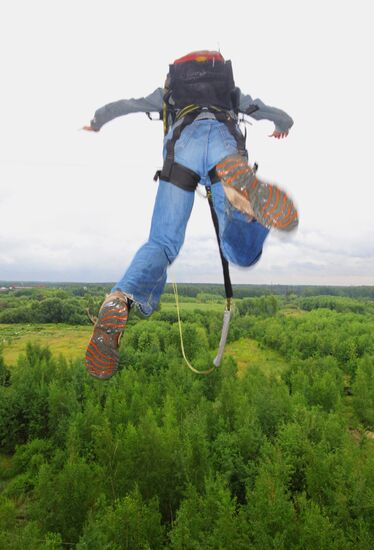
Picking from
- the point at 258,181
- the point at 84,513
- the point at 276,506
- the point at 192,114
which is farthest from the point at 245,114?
the point at 84,513

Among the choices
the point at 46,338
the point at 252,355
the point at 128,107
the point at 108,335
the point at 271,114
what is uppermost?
the point at 271,114

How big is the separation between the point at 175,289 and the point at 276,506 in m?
17.7

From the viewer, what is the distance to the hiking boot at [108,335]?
7.88ft

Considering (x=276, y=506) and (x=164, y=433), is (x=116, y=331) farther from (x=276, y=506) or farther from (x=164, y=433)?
(x=164, y=433)

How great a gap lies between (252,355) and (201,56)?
6731 cm

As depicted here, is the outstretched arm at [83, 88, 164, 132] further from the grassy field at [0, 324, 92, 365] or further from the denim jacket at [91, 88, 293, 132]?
the grassy field at [0, 324, 92, 365]

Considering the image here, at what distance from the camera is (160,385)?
4028 centimetres

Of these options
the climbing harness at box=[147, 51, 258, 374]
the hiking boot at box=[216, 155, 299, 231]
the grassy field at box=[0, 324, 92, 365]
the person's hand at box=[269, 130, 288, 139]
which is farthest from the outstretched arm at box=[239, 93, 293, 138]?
the grassy field at box=[0, 324, 92, 365]

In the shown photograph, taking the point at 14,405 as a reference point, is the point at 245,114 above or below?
above

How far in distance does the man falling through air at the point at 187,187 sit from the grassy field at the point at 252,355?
5820cm

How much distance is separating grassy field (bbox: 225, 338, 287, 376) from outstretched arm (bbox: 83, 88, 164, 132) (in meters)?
58.1

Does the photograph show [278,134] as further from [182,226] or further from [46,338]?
[46,338]

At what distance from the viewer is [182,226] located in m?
2.57

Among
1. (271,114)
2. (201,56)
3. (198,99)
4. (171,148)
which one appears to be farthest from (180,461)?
(201,56)
